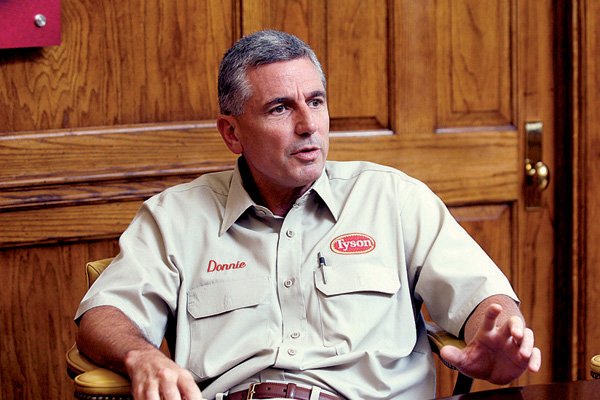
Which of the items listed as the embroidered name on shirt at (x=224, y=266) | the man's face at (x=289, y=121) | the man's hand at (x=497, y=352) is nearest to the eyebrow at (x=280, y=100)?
the man's face at (x=289, y=121)

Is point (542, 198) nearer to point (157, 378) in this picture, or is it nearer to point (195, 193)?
point (195, 193)

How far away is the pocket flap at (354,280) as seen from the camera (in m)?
2.04

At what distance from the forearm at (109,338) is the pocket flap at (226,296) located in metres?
0.15

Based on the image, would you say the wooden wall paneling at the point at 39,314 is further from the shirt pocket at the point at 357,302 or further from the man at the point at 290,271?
the shirt pocket at the point at 357,302

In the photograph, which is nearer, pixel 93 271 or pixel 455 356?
pixel 455 356

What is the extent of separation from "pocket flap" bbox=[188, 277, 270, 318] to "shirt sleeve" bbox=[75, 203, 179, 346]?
2.2 inches

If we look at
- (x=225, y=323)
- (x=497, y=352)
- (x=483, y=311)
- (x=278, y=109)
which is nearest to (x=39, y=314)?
(x=225, y=323)

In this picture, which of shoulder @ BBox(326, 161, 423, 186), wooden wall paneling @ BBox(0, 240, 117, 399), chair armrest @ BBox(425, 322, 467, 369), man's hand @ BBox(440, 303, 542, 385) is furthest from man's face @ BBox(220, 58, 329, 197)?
wooden wall paneling @ BBox(0, 240, 117, 399)

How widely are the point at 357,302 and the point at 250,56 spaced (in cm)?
58

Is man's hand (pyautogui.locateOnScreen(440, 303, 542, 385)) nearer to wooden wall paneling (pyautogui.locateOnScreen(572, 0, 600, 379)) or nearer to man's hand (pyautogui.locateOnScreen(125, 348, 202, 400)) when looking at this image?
man's hand (pyautogui.locateOnScreen(125, 348, 202, 400))

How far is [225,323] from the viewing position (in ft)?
6.71

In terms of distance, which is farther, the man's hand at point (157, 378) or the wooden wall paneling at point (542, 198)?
the wooden wall paneling at point (542, 198)

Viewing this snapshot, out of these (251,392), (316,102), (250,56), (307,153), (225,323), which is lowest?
(251,392)

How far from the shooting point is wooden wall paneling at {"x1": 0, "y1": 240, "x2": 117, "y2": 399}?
8.07 ft
